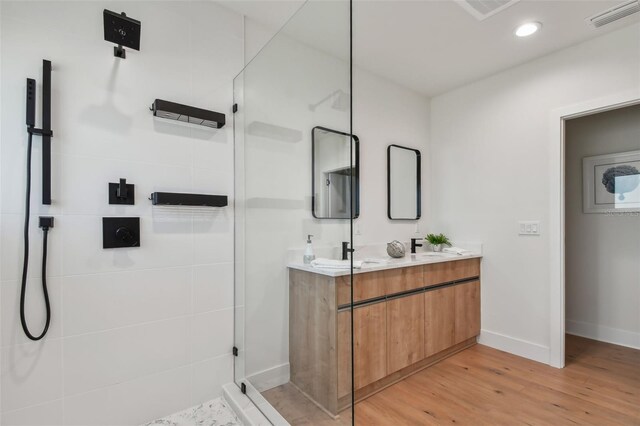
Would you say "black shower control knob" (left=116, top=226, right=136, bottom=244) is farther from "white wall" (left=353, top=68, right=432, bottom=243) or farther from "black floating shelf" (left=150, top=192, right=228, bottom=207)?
"white wall" (left=353, top=68, right=432, bottom=243)

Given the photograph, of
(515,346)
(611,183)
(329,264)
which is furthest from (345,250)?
(611,183)

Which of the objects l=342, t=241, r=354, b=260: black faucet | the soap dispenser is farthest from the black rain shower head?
l=342, t=241, r=354, b=260: black faucet

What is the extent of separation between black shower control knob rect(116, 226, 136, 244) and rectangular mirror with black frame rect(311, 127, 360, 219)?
0.98 m

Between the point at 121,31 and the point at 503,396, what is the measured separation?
308 centimetres

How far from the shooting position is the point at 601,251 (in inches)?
121

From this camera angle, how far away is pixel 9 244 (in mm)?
1416

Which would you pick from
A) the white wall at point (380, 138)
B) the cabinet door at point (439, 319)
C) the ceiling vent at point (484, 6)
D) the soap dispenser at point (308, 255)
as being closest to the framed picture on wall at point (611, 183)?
the white wall at point (380, 138)

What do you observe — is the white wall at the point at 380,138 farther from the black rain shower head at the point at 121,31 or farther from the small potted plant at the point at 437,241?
the black rain shower head at the point at 121,31

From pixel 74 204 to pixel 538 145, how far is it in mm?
3273

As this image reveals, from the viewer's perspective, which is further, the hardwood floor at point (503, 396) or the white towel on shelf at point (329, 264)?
the hardwood floor at point (503, 396)

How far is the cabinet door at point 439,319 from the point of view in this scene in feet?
8.22

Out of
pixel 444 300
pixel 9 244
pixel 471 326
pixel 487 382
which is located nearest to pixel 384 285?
pixel 444 300

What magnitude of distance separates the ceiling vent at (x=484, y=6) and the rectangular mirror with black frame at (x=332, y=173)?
1.37 meters

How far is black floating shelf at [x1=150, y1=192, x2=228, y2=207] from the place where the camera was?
1705 millimetres
